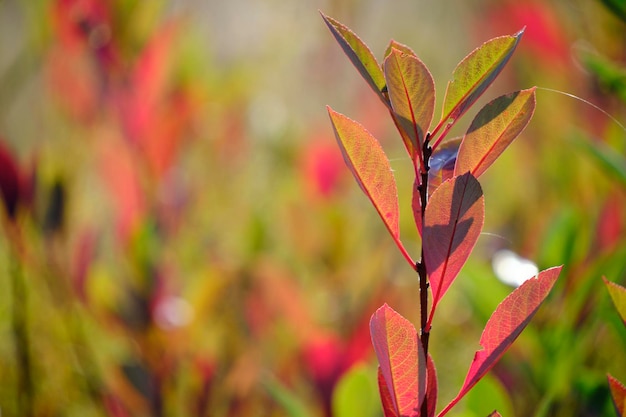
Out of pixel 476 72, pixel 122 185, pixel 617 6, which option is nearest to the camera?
pixel 476 72

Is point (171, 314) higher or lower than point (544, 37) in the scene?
lower

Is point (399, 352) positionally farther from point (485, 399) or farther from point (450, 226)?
point (485, 399)

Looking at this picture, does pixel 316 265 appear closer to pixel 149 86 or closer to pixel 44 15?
pixel 149 86

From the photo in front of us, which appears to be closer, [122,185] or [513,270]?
[513,270]

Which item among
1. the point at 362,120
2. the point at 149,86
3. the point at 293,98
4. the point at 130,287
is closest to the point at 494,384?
the point at 130,287

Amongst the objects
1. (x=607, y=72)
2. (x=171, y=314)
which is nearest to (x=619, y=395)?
(x=607, y=72)

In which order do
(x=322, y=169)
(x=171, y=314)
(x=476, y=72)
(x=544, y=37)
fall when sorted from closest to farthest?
(x=476, y=72) → (x=171, y=314) → (x=322, y=169) → (x=544, y=37)

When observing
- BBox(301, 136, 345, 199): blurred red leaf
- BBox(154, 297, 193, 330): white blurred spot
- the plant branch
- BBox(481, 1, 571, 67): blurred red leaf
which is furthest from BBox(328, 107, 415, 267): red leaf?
BBox(481, 1, 571, 67): blurred red leaf

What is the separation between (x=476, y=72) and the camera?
0.39 m

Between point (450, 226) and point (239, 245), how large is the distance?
902mm

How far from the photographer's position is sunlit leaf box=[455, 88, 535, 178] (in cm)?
39

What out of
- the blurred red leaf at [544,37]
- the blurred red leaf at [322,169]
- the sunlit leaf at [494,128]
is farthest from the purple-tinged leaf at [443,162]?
the blurred red leaf at [544,37]

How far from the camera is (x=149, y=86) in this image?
1113mm

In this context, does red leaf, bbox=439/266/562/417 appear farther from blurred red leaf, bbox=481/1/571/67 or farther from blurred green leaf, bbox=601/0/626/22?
blurred red leaf, bbox=481/1/571/67
